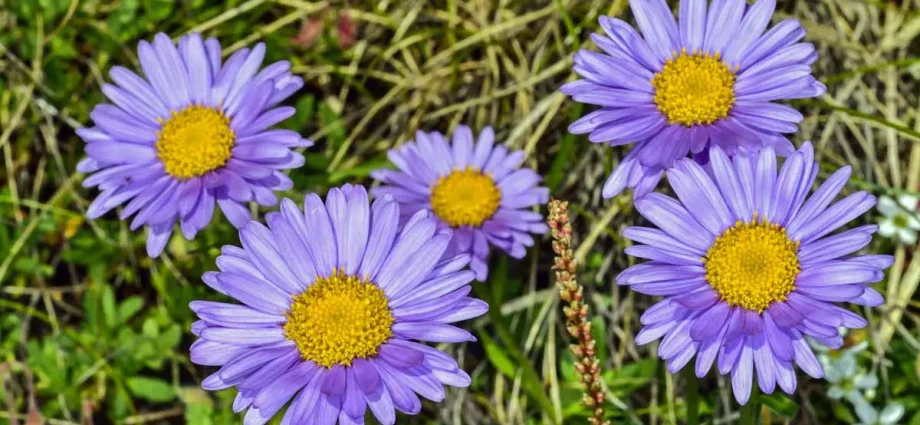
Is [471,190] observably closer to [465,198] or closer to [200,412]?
[465,198]

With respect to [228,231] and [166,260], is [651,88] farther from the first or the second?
[166,260]

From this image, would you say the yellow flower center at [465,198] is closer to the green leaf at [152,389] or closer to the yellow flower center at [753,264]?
the yellow flower center at [753,264]

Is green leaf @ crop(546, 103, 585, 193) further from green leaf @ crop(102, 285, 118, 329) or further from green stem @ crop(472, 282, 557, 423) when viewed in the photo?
green leaf @ crop(102, 285, 118, 329)

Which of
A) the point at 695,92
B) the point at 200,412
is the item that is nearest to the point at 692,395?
the point at 695,92

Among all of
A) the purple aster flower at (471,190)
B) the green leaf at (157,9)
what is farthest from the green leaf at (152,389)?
the green leaf at (157,9)

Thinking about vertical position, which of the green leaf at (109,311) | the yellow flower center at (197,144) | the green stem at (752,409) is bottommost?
the green stem at (752,409)

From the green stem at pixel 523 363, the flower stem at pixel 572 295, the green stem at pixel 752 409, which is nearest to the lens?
the flower stem at pixel 572 295
